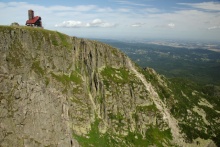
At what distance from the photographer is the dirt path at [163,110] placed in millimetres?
144875

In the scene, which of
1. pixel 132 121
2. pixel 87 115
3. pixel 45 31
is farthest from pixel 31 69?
pixel 132 121

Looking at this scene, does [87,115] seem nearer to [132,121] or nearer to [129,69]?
[132,121]

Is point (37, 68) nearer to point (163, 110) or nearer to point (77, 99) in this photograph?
point (77, 99)

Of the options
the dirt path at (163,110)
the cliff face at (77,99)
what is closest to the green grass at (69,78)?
the cliff face at (77,99)

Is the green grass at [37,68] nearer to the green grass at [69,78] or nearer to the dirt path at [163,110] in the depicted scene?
the green grass at [69,78]

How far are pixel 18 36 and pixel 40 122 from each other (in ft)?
145

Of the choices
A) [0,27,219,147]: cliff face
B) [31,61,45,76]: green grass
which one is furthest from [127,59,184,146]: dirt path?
[31,61,45,76]: green grass

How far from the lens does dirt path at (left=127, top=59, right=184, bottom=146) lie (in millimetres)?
144875

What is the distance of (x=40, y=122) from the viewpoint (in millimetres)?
92750

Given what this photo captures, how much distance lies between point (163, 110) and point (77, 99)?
64941 millimetres

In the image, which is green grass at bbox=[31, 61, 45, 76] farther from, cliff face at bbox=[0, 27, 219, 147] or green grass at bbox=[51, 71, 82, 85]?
green grass at bbox=[51, 71, 82, 85]

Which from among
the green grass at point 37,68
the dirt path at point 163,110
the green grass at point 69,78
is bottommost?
the dirt path at point 163,110

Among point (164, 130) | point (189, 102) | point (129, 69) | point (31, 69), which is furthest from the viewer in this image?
point (189, 102)

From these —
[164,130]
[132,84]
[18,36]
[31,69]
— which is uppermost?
[18,36]
